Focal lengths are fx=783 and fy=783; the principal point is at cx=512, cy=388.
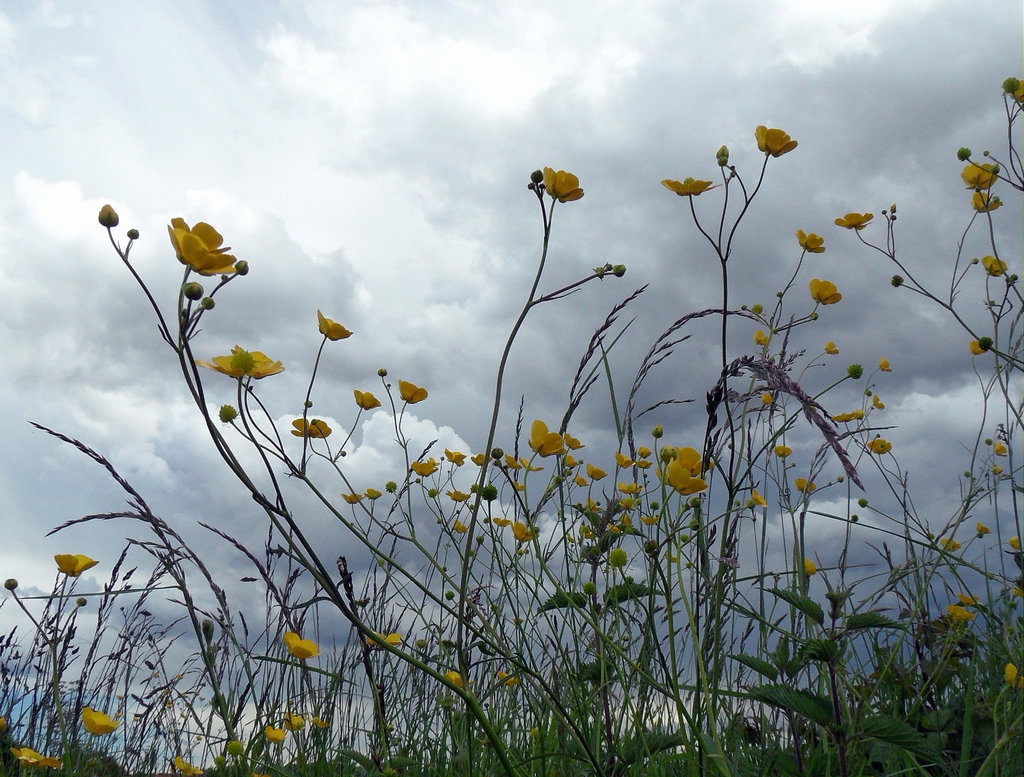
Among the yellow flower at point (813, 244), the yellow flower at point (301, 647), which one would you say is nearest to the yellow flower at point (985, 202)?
the yellow flower at point (813, 244)

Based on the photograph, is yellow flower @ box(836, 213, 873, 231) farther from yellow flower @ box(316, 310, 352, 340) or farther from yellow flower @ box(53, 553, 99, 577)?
yellow flower @ box(53, 553, 99, 577)

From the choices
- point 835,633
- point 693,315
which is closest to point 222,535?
point 693,315

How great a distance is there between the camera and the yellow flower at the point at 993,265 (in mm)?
2625

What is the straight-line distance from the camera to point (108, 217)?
1078 millimetres

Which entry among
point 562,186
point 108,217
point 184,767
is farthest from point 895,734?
point 184,767

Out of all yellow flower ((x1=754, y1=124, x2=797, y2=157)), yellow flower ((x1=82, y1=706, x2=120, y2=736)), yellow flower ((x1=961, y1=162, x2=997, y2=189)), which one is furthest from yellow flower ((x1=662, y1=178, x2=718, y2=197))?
yellow flower ((x1=82, y1=706, x2=120, y2=736))

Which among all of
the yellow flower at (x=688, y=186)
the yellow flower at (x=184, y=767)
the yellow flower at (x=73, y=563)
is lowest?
the yellow flower at (x=184, y=767)

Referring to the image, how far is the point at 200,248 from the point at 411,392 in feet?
4.57

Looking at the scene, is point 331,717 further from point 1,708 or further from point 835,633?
point 835,633

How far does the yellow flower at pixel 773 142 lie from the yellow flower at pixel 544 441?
925mm

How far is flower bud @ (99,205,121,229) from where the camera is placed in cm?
107

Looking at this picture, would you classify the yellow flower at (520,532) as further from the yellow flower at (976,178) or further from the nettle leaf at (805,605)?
the yellow flower at (976,178)

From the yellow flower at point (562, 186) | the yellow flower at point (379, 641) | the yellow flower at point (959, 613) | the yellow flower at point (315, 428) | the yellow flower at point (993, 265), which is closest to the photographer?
the yellow flower at point (379, 641)

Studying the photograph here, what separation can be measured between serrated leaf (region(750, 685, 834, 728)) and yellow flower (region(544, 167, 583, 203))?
1.00m
